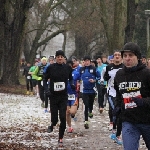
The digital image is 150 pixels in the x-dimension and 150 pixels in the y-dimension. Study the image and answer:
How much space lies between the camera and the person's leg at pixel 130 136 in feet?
21.1

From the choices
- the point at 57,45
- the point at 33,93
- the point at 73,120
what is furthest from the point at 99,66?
the point at 57,45

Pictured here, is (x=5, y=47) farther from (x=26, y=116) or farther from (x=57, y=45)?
(x=57, y=45)

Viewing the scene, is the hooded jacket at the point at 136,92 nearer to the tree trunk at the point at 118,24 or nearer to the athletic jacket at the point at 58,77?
the athletic jacket at the point at 58,77

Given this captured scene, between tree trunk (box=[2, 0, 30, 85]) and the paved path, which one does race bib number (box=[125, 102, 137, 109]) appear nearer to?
the paved path

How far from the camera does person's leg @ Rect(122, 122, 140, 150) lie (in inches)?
253

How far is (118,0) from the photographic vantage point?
2611 cm

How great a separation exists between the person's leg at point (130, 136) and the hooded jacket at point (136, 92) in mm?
82

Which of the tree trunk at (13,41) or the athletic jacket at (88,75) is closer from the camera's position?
the athletic jacket at (88,75)

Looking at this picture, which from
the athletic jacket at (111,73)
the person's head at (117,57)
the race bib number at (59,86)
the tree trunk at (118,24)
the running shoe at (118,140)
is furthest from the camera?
the tree trunk at (118,24)

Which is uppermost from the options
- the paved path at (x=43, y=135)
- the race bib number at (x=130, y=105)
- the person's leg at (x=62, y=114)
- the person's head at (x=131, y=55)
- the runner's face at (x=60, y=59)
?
the person's head at (x=131, y=55)

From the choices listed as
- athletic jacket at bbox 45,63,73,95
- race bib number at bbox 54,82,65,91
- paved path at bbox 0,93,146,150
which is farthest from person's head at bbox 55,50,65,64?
paved path at bbox 0,93,146,150

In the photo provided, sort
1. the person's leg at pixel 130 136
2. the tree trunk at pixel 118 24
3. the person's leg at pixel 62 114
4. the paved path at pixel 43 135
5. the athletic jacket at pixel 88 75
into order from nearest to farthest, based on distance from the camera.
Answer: the person's leg at pixel 130 136 < the paved path at pixel 43 135 < the person's leg at pixel 62 114 < the athletic jacket at pixel 88 75 < the tree trunk at pixel 118 24

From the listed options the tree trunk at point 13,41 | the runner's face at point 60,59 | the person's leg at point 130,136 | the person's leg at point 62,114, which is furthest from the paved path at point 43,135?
the tree trunk at point 13,41

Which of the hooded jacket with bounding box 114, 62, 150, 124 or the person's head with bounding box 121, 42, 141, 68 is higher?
the person's head with bounding box 121, 42, 141, 68
